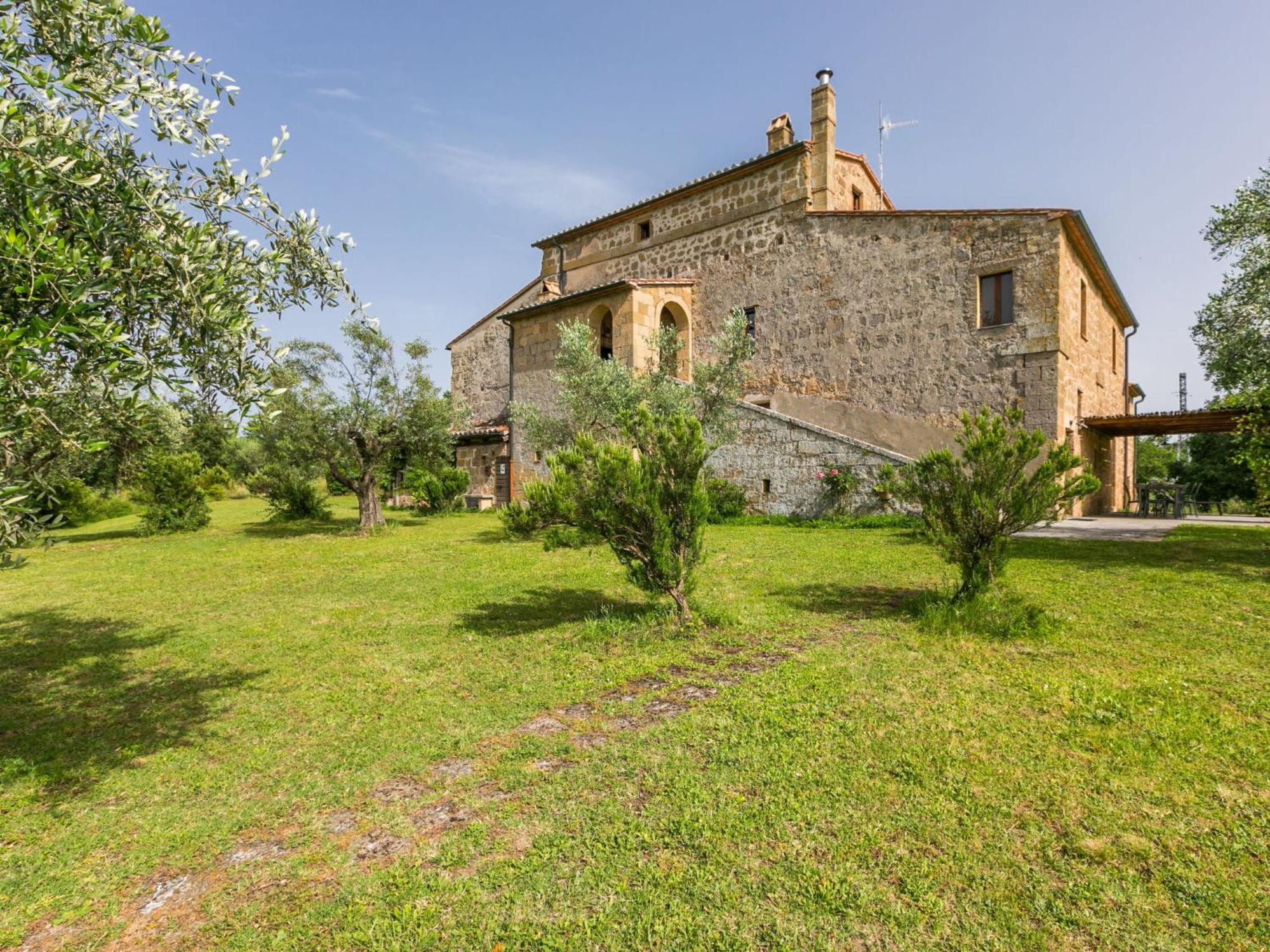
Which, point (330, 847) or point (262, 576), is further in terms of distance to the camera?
point (262, 576)

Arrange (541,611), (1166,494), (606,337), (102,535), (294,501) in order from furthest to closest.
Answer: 1. (606,337)
2. (294,501)
3. (102,535)
4. (1166,494)
5. (541,611)

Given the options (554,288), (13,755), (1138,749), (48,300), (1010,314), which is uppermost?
(554,288)

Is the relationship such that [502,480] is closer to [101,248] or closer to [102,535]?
[102,535]

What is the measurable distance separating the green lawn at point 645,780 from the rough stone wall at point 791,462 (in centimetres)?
756

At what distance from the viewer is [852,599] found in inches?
295

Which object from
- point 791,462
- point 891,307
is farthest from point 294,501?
point 891,307

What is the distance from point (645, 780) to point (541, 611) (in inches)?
166

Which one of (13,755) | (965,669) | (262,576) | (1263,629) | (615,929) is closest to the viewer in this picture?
(615,929)

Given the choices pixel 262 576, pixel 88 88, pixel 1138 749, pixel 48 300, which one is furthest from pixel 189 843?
pixel 262 576

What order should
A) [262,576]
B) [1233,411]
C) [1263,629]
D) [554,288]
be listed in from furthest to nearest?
[554,288] → [1233,411] → [262,576] → [1263,629]

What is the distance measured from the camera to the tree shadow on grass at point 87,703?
3898mm

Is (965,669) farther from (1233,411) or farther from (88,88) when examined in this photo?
(1233,411)

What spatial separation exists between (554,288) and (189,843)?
76.7ft

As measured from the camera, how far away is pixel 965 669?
4.93 meters
